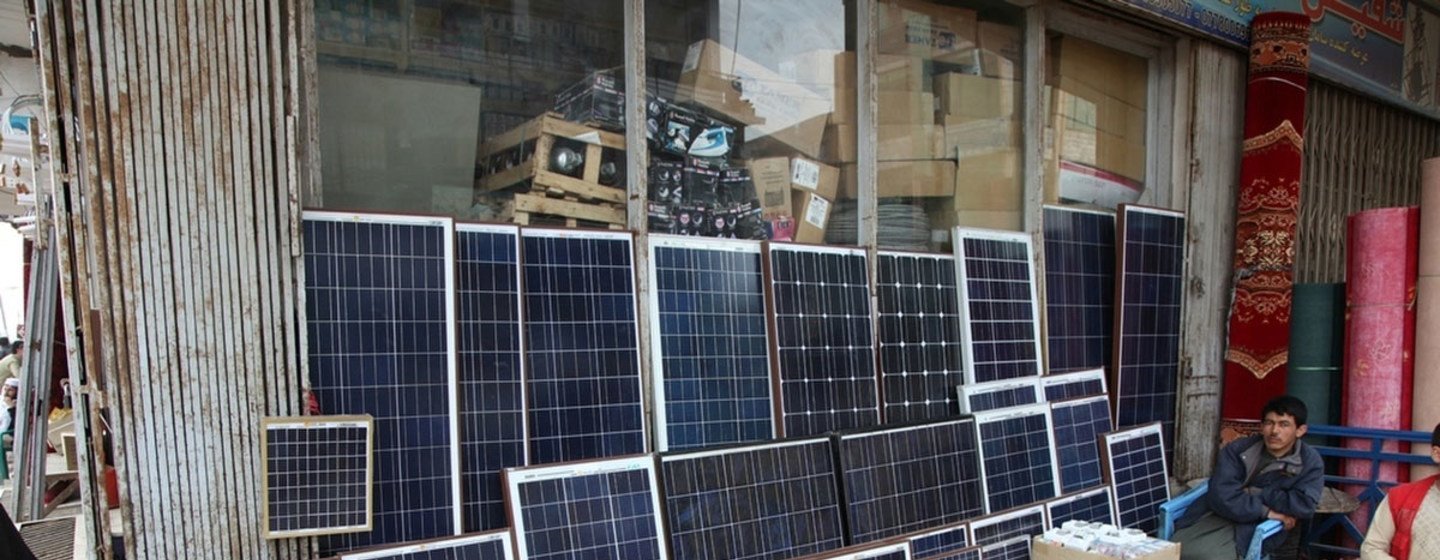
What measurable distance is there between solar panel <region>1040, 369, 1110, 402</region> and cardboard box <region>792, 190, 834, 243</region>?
66.8 inches

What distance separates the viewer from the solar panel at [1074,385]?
17.0 ft

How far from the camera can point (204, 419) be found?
302 centimetres

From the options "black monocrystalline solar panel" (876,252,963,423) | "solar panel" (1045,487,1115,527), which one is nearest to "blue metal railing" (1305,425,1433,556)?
"solar panel" (1045,487,1115,527)

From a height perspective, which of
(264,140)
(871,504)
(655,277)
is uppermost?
(264,140)

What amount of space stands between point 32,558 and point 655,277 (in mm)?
2455

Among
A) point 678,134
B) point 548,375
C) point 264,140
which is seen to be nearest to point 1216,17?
point 678,134

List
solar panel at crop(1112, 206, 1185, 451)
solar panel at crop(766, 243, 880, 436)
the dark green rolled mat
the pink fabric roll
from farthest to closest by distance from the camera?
the dark green rolled mat
solar panel at crop(1112, 206, 1185, 451)
the pink fabric roll
solar panel at crop(766, 243, 880, 436)

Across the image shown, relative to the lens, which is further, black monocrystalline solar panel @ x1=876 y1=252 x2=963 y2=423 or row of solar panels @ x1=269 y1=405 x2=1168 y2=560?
black monocrystalline solar panel @ x1=876 y1=252 x2=963 y2=423

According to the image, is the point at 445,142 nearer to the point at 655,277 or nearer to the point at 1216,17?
the point at 655,277

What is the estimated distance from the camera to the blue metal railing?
17.6 ft

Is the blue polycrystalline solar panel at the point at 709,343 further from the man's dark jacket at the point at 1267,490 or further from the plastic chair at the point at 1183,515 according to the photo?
the man's dark jacket at the point at 1267,490

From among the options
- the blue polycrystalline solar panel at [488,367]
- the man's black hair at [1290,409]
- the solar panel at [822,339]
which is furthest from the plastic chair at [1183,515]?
the blue polycrystalline solar panel at [488,367]

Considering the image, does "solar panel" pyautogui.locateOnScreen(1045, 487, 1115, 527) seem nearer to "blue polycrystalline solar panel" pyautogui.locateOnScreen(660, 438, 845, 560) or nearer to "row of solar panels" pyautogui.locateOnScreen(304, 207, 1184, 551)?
"row of solar panels" pyautogui.locateOnScreen(304, 207, 1184, 551)

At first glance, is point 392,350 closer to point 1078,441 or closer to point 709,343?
point 709,343
